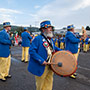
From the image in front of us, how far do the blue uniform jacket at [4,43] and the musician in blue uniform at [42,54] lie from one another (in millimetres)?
1893

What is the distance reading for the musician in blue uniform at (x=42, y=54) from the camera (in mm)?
2389

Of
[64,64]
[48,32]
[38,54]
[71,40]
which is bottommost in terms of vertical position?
[64,64]

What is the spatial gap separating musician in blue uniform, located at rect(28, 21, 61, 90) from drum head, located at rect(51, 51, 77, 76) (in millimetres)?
171

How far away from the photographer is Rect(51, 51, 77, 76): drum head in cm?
235

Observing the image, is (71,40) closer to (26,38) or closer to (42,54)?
(42,54)

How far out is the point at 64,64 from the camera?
2367 millimetres

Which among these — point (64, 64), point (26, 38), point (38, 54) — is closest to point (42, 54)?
point (38, 54)

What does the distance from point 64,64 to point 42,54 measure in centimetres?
48

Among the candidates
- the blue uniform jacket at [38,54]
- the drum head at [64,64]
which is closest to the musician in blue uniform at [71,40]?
the drum head at [64,64]

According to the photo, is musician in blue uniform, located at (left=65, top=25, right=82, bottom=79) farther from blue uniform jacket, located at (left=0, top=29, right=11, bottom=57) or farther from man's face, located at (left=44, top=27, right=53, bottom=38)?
blue uniform jacket, located at (left=0, top=29, right=11, bottom=57)

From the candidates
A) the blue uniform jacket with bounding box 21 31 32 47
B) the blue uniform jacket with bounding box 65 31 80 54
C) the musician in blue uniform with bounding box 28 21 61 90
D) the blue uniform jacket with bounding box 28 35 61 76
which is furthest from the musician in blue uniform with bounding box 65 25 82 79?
the blue uniform jacket with bounding box 21 31 32 47

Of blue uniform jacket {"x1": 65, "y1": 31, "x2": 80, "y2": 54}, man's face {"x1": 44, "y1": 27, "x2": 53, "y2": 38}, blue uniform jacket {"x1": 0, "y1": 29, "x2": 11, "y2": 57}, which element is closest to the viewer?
man's face {"x1": 44, "y1": 27, "x2": 53, "y2": 38}

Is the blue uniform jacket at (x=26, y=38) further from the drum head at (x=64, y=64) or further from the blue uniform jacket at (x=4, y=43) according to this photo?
the drum head at (x=64, y=64)

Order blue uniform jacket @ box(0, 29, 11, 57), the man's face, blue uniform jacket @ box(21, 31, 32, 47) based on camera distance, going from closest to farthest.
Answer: the man's face
blue uniform jacket @ box(0, 29, 11, 57)
blue uniform jacket @ box(21, 31, 32, 47)
